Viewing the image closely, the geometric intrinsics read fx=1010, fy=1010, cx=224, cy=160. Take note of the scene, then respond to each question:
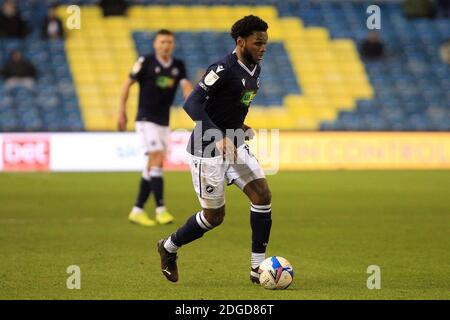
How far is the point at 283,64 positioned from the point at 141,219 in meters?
16.9

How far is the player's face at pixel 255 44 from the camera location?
7.65 meters

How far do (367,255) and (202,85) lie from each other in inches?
113

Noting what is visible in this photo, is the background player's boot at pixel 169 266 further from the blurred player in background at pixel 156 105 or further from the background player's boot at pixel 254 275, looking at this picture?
the blurred player in background at pixel 156 105

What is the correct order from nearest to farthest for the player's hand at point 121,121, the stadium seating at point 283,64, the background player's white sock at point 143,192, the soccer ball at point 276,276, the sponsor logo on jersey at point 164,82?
the soccer ball at point 276,276, the player's hand at point 121,121, the sponsor logo on jersey at point 164,82, the background player's white sock at point 143,192, the stadium seating at point 283,64

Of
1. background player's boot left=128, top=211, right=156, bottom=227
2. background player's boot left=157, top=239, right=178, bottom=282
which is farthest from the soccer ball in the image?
background player's boot left=128, top=211, right=156, bottom=227

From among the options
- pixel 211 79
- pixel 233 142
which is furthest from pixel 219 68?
pixel 233 142

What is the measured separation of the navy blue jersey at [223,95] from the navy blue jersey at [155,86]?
4479 mm

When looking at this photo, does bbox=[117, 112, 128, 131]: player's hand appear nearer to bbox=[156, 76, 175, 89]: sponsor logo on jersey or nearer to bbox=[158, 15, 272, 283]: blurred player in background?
bbox=[156, 76, 175, 89]: sponsor logo on jersey

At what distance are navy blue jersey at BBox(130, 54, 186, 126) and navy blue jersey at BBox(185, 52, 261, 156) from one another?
4.48 m

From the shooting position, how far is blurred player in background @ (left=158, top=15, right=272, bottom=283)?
25.1ft

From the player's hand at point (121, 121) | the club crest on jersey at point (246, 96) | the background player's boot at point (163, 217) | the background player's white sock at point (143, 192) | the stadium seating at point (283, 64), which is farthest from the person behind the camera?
the stadium seating at point (283, 64)

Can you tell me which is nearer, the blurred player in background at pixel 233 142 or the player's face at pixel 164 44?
the blurred player in background at pixel 233 142

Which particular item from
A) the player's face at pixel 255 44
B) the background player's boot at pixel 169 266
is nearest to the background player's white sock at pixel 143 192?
the background player's boot at pixel 169 266

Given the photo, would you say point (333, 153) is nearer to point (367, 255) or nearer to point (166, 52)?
point (166, 52)
